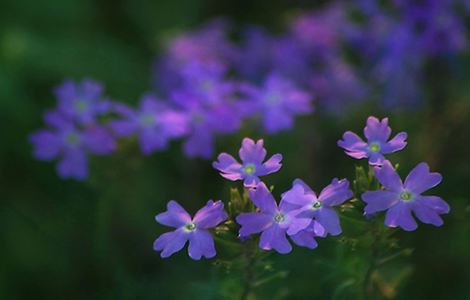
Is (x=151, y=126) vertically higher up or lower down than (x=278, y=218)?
higher up

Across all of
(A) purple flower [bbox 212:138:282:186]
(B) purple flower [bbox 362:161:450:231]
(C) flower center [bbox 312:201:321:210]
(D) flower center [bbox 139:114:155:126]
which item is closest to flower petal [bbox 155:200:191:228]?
(A) purple flower [bbox 212:138:282:186]

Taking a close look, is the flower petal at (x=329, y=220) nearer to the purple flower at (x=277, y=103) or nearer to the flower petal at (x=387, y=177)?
the flower petal at (x=387, y=177)

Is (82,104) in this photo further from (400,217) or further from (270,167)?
(400,217)

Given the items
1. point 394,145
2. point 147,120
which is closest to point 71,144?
point 147,120

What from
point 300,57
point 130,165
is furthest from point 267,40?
point 130,165

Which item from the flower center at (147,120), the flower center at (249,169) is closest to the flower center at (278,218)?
the flower center at (249,169)
